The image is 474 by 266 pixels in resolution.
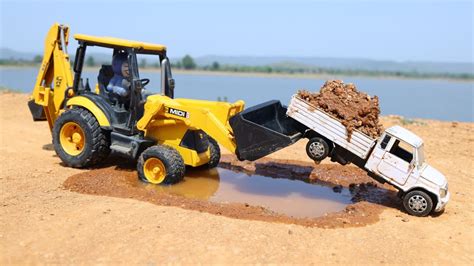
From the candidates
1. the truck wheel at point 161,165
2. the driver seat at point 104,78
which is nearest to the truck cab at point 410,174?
the truck wheel at point 161,165

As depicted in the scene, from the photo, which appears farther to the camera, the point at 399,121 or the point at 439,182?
the point at 399,121

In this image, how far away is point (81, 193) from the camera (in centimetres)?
793

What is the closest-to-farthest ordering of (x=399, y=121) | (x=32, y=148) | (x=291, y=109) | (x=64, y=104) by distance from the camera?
(x=291, y=109) < (x=64, y=104) < (x=32, y=148) < (x=399, y=121)

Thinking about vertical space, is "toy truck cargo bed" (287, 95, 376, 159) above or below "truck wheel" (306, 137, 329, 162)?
above

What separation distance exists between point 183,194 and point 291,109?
7.75ft

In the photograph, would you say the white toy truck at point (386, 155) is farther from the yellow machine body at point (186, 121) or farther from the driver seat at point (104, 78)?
the driver seat at point (104, 78)

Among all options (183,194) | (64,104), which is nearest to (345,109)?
(183,194)

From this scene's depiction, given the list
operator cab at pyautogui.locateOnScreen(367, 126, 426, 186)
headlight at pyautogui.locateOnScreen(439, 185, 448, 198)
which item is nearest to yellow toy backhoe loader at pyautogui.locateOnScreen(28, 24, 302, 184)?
operator cab at pyautogui.locateOnScreen(367, 126, 426, 186)

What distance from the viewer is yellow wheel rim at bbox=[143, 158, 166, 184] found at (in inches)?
345

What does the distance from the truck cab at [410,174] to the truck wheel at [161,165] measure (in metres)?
3.26

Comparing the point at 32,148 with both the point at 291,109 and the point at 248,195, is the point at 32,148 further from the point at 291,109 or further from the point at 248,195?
the point at 291,109

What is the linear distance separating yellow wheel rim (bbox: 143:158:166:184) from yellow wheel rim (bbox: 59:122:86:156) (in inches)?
61.1

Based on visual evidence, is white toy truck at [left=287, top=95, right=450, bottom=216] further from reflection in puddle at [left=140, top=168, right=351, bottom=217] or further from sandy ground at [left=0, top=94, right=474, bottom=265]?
reflection in puddle at [left=140, top=168, right=351, bottom=217]

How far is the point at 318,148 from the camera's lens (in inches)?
316
